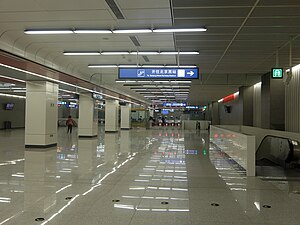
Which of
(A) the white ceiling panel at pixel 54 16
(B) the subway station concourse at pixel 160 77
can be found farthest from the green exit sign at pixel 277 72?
(A) the white ceiling panel at pixel 54 16

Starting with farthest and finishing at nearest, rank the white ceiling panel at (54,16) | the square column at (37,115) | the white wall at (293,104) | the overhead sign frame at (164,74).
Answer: the square column at (37,115)
the white wall at (293,104)
the overhead sign frame at (164,74)
the white ceiling panel at (54,16)

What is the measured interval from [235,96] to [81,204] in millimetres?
25658

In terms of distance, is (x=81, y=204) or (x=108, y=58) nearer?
(x=81, y=204)

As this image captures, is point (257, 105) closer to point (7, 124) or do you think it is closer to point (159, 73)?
point (159, 73)

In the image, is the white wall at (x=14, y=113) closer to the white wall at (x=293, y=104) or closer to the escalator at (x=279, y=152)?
the escalator at (x=279, y=152)

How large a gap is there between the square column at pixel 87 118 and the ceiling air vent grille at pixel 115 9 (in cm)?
1691

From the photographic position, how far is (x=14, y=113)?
3709 cm

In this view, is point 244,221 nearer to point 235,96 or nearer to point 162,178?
point 162,178

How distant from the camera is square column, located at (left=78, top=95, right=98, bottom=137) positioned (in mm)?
23734

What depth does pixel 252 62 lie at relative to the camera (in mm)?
12984

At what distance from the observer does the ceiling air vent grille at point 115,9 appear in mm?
6738

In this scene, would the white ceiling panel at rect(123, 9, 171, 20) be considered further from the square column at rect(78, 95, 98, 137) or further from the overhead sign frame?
the square column at rect(78, 95, 98, 137)

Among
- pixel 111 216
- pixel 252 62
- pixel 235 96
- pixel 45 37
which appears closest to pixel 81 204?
pixel 111 216

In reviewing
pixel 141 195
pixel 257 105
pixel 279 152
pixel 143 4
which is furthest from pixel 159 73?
pixel 257 105
